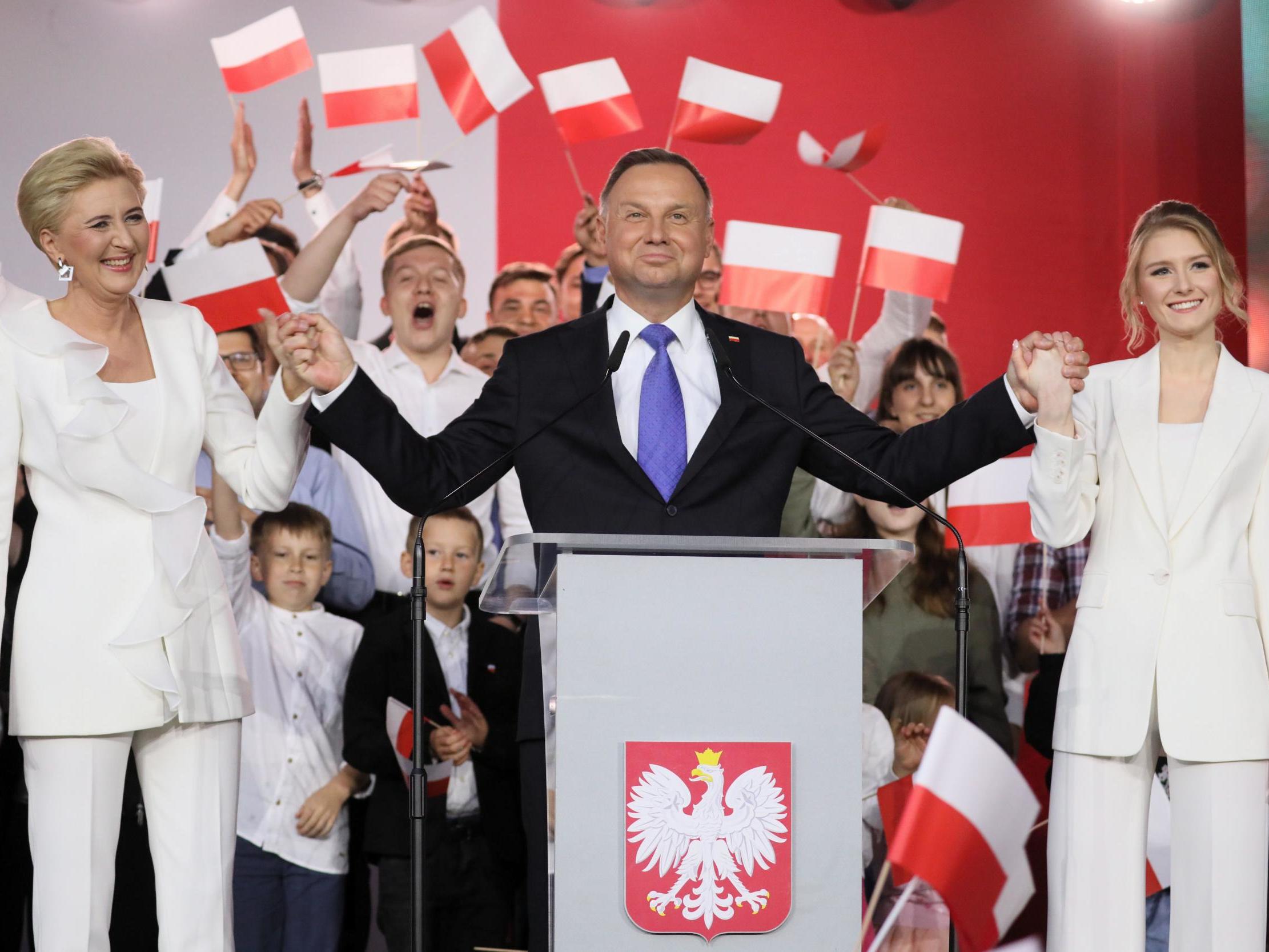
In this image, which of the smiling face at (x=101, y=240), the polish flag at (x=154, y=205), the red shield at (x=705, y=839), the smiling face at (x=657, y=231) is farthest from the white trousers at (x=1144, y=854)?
the polish flag at (x=154, y=205)

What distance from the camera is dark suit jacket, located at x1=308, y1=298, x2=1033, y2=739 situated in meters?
2.48

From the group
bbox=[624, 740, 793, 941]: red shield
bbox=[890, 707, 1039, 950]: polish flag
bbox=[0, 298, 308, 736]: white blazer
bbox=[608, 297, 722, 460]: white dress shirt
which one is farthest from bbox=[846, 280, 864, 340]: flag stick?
bbox=[890, 707, 1039, 950]: polish flag

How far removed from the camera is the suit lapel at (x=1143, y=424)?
9.07 feet

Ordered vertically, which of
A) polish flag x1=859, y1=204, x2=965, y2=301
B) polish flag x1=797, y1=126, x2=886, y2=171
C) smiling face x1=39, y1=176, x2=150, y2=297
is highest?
polish flag x1=797, y1=126, x2=886, y2=171

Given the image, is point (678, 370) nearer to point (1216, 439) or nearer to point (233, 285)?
point (1216, 439)

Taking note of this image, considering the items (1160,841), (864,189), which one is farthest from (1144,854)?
(864,189)

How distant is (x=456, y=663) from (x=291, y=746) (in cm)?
51

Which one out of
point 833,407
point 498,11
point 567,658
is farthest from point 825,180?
point 567,658

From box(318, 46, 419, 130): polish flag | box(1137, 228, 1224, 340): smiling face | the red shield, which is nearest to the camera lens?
the red shield

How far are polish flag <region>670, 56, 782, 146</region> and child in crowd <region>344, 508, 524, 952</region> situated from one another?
1568 millimetres

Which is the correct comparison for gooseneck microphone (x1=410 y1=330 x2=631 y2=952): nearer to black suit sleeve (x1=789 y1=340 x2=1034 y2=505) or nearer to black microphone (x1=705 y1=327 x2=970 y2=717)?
black microphone (x1=705 y1=327 x2=970 y2=717)

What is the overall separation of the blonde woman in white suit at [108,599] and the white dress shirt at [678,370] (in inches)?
22.7

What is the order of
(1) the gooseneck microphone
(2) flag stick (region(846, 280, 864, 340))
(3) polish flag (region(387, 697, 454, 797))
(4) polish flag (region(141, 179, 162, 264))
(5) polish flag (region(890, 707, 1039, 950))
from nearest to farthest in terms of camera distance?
(5) polish flag (region(890, 707, 1039, 950)) → (1) the gooseneck microphone → (3) polish flag (region(387, 697, 454, 797)) → (4) polish flag (region(141, 179, 162, 264)) → (2) flag stick (region(846, 280, 864, 340))

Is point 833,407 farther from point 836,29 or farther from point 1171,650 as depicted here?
point 836,29
